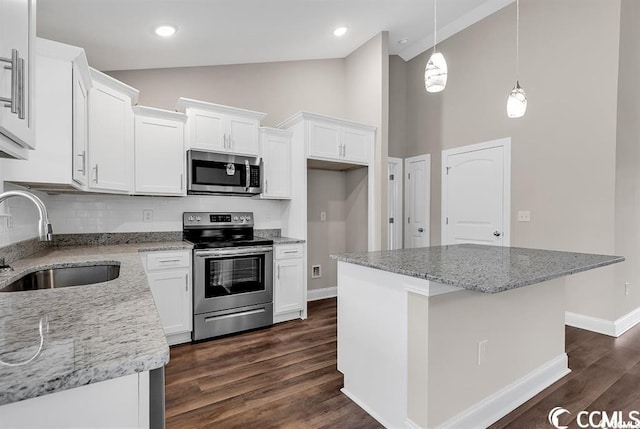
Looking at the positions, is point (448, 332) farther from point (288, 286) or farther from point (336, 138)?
point (336, 138)

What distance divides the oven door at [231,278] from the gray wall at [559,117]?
9.65ft

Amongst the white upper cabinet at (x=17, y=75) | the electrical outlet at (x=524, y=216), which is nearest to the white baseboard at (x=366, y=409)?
the white upper cabinet at (x=17, y=75)

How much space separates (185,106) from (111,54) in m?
0.74

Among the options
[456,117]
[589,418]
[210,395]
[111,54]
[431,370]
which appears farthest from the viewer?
[456,117]

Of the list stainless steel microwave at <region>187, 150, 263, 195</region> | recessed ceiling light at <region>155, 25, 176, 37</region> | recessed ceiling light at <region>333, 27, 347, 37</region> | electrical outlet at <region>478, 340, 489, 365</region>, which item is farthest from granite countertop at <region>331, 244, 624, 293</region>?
recessed ceiling light at <region>333, 27, 347, 37</region>

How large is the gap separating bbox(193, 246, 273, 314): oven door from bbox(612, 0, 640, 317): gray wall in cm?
345

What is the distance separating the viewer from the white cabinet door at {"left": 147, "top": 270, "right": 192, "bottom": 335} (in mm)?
2842

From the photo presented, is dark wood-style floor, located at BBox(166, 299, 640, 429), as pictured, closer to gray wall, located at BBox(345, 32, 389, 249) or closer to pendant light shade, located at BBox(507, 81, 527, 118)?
gray wall, located at BBox(345, 32, 389, 249)

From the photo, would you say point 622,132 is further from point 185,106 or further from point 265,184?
point 185,106

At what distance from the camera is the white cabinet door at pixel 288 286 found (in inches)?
136

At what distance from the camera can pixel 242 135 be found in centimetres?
348

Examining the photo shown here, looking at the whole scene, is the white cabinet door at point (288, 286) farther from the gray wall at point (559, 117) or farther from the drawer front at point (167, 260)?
the gray wall at point (559, 117)

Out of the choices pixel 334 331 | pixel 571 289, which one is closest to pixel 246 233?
pixel 334 331

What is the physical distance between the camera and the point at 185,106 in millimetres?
3225
